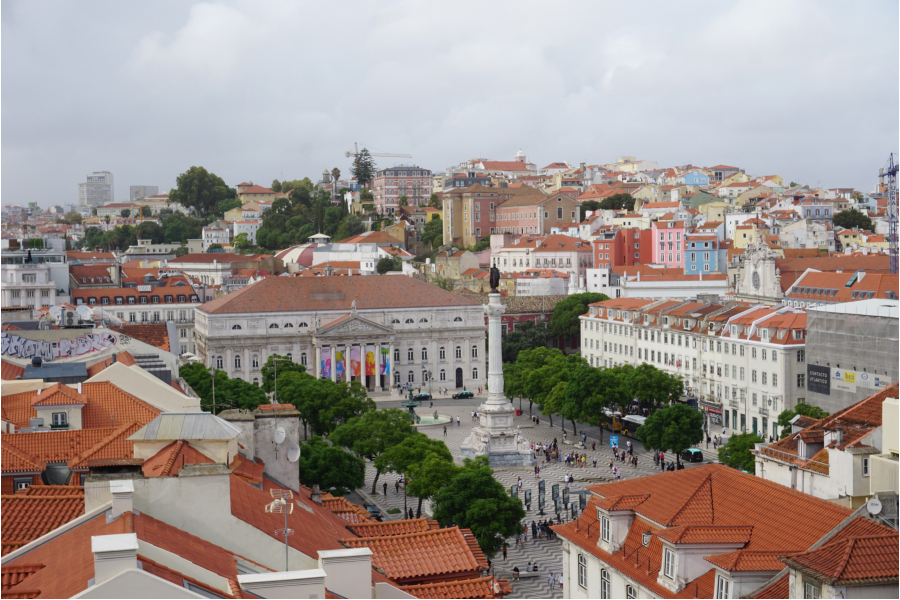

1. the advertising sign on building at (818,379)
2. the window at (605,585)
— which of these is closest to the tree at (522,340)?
the advertising sign on building at (818,379)

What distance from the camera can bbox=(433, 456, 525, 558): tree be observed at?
3775 cm

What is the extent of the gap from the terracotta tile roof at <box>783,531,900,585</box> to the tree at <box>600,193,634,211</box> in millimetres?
153648

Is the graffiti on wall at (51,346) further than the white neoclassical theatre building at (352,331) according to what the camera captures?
No

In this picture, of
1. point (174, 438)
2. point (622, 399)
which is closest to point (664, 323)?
point (622, 399)

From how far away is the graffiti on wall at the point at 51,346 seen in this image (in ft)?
147

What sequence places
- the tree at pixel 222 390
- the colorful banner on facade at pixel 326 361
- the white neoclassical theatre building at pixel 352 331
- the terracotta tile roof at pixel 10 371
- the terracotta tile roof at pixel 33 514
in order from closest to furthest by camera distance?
the terracotta tile roof at pixel 33 514, the terracotta tile roof at pixel 10 371, the tree at pixel 222 390, the white neoclassical theatre building at pixel 352 331, the colorful banner on facade at pixel 326 361

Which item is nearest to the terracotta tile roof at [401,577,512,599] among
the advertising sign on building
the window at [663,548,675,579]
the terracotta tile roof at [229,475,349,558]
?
the terracotta tile roof at [229,475,349,558]

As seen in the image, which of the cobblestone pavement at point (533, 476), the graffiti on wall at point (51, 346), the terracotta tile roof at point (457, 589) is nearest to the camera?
the terracotta tile roof at point (457, 589)

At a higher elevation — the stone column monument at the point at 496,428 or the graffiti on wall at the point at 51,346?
→ the graffiti on wall at the point at 51,346

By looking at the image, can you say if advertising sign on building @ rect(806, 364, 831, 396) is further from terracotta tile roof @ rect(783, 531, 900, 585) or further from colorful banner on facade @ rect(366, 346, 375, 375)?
terracotta tile roof @ rect(783, 531, 900, 585)

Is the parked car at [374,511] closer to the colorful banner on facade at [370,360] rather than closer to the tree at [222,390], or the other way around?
the tree at [222,390]

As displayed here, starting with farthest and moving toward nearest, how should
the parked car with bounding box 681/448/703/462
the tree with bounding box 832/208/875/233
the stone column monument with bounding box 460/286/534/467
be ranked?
1. the tree with bounding box 832/208/875/233
2. the stone column monument with bounding box 460/286/534/467
3. the parked car with bounding box 681/448/703/462

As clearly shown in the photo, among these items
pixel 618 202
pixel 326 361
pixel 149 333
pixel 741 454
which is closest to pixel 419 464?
pixel 741 454

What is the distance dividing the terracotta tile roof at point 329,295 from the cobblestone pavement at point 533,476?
480 inches
